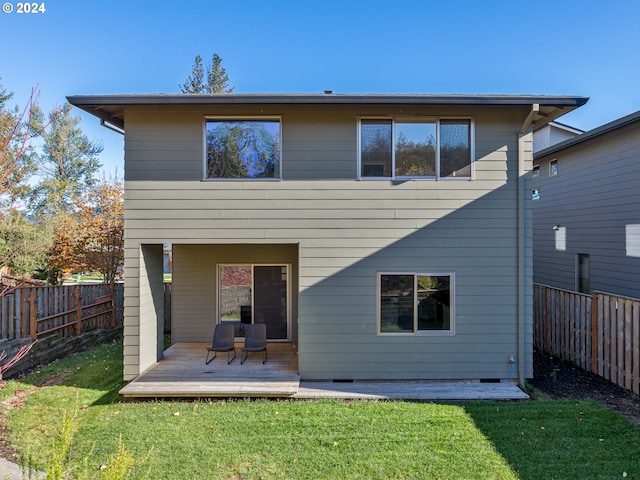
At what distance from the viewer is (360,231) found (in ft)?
20.3

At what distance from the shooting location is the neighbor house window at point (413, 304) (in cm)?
620

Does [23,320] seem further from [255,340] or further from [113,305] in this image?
[255,340]

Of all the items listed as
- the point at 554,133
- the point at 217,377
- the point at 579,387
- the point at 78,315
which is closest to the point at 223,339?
the point at 217,377

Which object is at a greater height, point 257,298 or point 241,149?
point 241,149

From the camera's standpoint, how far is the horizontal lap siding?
616cm

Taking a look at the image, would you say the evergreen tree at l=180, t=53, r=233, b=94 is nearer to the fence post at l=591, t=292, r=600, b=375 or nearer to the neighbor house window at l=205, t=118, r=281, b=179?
the neighbor house window at l=205, t=118, r=281, b=179

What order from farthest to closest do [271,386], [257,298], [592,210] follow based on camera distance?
[592,210] → [257,298] → [271,386]

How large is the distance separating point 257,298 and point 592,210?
9.42 m

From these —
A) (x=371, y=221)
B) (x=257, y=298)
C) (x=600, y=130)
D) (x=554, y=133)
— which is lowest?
(x=257, y=298)

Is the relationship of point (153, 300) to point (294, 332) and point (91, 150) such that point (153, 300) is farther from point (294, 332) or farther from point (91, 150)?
point (91, 150)

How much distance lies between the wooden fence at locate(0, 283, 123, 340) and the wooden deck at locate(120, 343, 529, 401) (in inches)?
123

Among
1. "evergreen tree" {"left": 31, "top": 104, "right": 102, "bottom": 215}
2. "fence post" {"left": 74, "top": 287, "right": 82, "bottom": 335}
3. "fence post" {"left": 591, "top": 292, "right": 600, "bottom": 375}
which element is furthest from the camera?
"evergreen tree" {"left": 31, "top": 104, "right": 102, "bottom": 215}

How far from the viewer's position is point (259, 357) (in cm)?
719

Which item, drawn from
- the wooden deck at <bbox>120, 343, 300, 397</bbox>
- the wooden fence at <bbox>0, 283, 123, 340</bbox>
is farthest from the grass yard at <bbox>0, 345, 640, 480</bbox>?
the wooden fence at <bbox>0, 283, 123, 340</bbox>
